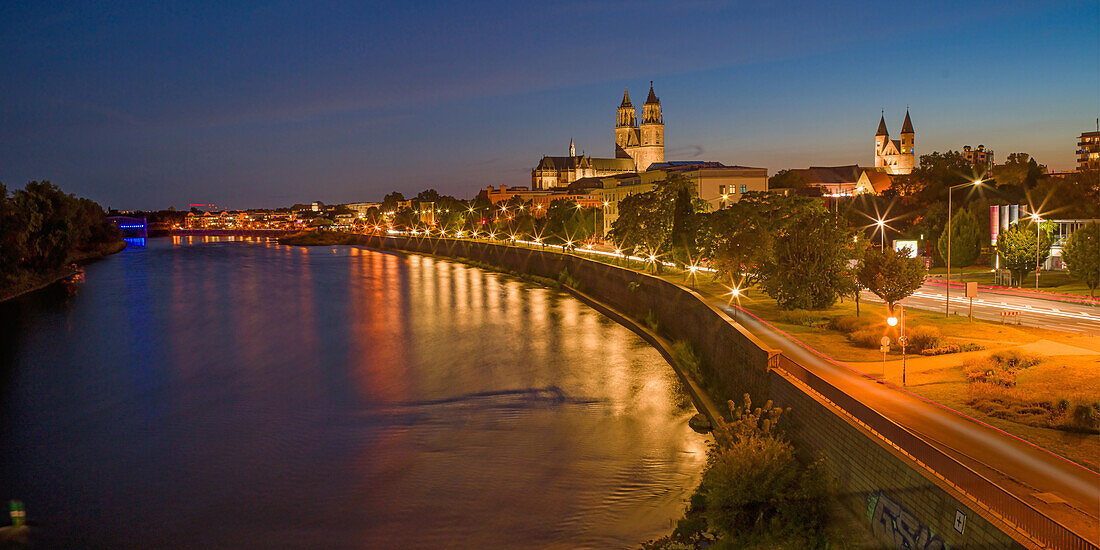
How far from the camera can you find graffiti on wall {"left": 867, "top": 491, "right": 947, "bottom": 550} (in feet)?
23.6

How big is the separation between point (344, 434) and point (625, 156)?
131 m

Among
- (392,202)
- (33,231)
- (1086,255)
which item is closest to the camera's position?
(1086,255)

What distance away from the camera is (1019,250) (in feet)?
93.3

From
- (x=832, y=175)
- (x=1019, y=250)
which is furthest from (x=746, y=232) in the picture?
(x=832, y=175)

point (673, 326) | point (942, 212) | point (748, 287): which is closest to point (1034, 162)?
point (942, 212)

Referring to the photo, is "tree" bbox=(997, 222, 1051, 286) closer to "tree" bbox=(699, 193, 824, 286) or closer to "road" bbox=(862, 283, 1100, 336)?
"road" bbox=(862, 283, 1100, 336)

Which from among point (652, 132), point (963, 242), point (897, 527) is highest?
point (652, 132)

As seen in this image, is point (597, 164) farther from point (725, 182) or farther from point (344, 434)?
point (344, 434)

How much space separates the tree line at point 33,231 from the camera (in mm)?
50156

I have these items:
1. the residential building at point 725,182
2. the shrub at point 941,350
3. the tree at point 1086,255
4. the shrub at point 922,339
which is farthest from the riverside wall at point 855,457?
the residential building at point 725,182

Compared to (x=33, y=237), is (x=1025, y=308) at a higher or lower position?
lower

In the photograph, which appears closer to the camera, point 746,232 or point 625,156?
point 746,232

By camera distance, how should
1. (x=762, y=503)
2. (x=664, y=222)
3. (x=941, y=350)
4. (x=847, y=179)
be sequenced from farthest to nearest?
(x=847, y=179), (x=664, y=222), (x=941, y=350), (x=762, y=503)

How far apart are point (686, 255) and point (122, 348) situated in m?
27.2
